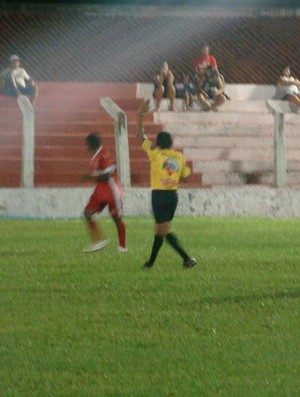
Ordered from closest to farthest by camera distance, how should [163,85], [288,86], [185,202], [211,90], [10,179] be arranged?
[185,202] → [10,179] → [163,85] → [211,90] → [288,86]

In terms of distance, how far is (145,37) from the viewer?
33938mm

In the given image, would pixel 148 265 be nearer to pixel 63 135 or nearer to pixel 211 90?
pixel 63 135

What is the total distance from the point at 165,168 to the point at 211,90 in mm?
15168

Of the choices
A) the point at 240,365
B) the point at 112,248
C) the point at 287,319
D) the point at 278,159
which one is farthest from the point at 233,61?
the point at 240,365

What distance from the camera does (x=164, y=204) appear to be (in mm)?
14688

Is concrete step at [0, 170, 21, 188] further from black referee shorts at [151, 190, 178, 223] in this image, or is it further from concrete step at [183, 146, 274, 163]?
black referee shorts at [151, 190, 178, 223]

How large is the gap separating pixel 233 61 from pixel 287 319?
23520 mm

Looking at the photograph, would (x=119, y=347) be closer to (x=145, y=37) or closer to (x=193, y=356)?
(x=193, y=356)

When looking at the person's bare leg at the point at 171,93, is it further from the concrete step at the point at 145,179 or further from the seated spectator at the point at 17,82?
the concrete step at the point at 145,179

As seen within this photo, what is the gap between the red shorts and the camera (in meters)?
16.8

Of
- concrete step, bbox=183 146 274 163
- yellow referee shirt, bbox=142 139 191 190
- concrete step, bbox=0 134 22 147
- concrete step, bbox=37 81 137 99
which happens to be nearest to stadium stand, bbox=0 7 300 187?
concrete step, bbox=37 81 137 99

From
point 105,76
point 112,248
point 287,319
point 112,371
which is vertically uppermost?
point 112,371

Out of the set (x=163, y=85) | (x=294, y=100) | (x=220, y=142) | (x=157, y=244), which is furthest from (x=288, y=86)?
(x=157, y=244)

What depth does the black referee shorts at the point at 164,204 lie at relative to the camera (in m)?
14.7
